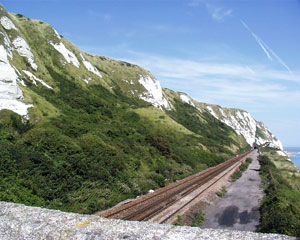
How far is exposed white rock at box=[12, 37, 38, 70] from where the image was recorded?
4488cm

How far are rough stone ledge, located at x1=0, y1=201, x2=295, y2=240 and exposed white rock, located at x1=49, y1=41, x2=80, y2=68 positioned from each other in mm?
61243

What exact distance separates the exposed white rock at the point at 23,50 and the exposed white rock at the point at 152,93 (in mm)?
45242

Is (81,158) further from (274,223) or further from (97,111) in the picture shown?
(97,111)

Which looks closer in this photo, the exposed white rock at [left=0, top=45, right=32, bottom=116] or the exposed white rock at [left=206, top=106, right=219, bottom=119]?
the exposed white rock at [left=0, top=45, right=32, bottom=116]

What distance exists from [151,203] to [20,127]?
15.0m

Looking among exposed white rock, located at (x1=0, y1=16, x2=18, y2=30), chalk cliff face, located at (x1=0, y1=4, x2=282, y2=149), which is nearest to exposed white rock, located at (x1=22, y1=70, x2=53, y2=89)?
chalk cliff face, located at (x1=0, y1=4, x2=282, y2=149)

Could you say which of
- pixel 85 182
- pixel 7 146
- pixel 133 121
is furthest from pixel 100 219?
pixel 133 121

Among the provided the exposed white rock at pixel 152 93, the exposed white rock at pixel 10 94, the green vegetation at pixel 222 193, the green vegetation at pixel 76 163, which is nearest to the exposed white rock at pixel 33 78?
the green vegetation at pixel 76 163

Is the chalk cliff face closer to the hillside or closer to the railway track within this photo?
the hillside

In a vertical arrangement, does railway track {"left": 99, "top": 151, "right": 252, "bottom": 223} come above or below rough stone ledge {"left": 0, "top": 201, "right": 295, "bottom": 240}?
below

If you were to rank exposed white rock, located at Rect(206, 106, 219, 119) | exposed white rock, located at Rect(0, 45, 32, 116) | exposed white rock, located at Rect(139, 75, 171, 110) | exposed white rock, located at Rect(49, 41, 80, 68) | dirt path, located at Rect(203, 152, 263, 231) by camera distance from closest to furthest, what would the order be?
1. dirt path, located at Rect(203, 152, 263, 231)
2. exposed white rock, located at Rect(0, 45, 32, 116)
3. exposed white rock, located at Rect(49, 41, 80, 68)
4. exposed white rock, located at Rect(139, 75, 171, 110)
5. exposed white rock, located at Rect(206, 106, 219, 119)

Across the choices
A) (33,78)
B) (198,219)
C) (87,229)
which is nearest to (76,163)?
(198,219)

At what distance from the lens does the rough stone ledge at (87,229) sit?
5.21m

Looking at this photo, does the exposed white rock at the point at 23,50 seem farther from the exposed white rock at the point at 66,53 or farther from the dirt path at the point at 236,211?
the dirt path at the point at 236,211
